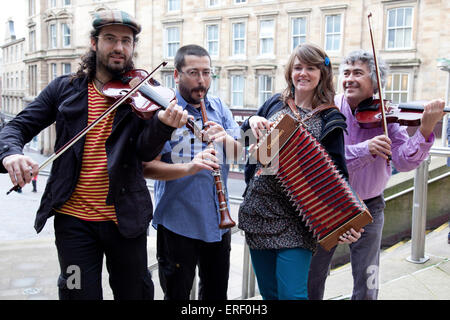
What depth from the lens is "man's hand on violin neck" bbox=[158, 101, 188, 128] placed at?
194cm

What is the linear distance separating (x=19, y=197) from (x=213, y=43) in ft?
38.6

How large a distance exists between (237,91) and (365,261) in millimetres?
18080

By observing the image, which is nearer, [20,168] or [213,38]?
[20,168]

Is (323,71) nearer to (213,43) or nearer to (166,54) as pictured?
(213,43)

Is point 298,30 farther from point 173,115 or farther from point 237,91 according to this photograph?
point 173,115

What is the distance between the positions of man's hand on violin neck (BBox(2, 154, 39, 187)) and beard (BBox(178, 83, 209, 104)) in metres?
1.11

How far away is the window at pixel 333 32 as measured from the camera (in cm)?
1697

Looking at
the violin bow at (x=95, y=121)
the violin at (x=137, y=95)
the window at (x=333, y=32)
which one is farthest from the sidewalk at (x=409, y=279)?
the window at (x=333, y=32)

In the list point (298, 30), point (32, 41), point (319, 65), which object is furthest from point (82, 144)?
point (32, 41)

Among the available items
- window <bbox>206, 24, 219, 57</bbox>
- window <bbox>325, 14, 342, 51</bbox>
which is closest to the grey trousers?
window <bbox>325, 14, 342, 51</bbox>

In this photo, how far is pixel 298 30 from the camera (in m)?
18.2

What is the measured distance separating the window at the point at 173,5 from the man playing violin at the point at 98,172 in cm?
2073
